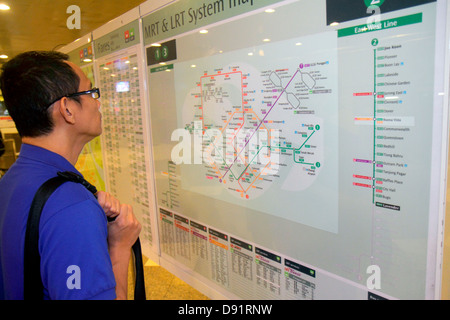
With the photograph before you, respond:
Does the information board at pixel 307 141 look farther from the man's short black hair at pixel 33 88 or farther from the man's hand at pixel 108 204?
the man's short black hair at pixel 33 88

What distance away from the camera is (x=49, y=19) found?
2.29 meters

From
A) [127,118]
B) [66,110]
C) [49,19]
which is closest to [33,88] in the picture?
[66,110]

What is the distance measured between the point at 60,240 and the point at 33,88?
1.57 ft

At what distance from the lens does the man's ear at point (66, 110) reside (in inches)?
40.2

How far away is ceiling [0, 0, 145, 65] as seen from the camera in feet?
6.66

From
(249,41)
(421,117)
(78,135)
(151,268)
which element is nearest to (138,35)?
(249,41)

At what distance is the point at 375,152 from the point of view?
1093mm

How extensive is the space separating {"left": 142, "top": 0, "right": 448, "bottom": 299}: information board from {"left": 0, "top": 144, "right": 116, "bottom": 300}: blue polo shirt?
0.81 meters

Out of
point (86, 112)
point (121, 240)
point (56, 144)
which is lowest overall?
point (121, 240)

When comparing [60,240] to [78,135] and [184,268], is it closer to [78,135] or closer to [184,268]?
[78,135]
